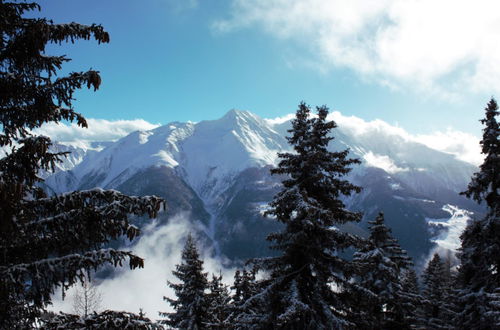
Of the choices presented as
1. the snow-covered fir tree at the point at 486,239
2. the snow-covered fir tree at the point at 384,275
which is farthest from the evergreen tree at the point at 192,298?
the snow-covered fir tree at the point at 486,239

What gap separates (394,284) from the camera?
20969 millimetres

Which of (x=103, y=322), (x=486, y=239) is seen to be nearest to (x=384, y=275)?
(x=486, y=239)

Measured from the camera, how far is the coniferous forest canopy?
5957 mm

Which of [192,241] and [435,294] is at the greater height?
[192,241]

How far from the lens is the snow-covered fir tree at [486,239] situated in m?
16.1

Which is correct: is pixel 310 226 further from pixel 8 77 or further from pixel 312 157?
pixel 8 77

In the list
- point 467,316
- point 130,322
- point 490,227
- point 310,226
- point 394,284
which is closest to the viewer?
point 130,322

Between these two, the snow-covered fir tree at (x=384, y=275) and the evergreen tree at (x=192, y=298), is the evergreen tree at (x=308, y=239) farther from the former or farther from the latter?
the evergreen tree at (x=192, y=298)

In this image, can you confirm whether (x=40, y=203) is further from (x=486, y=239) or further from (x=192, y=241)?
(x=192, y=241)

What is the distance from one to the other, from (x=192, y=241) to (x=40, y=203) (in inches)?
864

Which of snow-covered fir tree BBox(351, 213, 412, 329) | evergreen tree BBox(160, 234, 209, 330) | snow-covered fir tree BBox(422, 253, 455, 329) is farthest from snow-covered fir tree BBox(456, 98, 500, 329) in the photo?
snow-covered fir tree BBox(422, 253, 455, 329)

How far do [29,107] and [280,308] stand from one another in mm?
10383

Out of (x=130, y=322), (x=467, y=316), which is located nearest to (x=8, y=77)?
(x=130, y=322)

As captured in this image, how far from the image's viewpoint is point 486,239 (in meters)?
16.7
